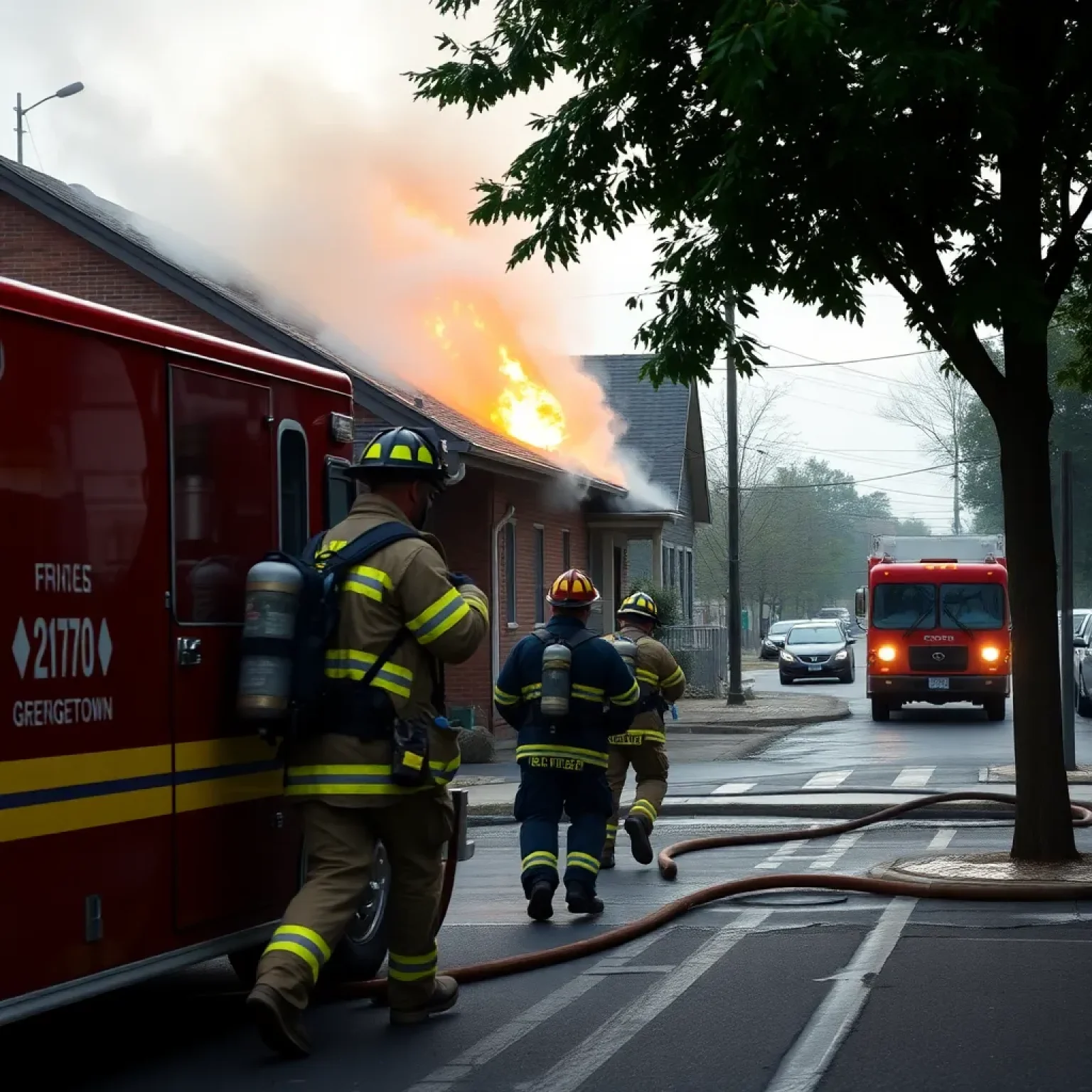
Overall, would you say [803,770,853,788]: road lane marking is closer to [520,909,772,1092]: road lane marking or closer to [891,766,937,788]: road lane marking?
[891,766,937,788]: road lane marking

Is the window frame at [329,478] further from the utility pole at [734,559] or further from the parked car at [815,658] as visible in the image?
the parked car at [815,658]

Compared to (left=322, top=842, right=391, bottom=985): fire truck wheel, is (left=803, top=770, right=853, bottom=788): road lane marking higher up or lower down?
lower down

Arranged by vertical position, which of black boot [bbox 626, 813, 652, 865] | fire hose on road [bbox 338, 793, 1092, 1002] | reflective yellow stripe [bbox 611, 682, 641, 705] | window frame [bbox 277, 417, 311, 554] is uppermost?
window frame [bbox 277, 417, 311, 554]

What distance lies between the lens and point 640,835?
1138 cm

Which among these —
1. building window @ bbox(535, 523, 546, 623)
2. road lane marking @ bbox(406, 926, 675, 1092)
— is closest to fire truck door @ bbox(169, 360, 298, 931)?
road lane marking @ bbox(406, 926, 675, 1092)

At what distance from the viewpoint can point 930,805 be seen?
1488cm

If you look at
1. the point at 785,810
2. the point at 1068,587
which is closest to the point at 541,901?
the point at 785,810

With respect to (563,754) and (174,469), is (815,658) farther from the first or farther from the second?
(174,469)

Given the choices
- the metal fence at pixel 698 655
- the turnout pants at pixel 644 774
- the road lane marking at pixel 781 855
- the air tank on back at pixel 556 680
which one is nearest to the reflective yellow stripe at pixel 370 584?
the air tank on back at pixel 556 680

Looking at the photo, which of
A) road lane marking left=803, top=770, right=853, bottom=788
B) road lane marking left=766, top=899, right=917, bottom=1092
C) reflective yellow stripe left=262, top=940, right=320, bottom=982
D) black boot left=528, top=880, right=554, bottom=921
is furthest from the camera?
road lane marking left=803, top=770, right=853, bottom=788

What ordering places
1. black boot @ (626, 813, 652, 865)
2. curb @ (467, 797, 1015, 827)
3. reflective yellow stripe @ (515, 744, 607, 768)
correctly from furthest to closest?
curb @ (467, 797, 1015, 827)
black boot @ (626, 813, 652, 865)
reflective yellow stripe @ (515, 744, 607, 768)

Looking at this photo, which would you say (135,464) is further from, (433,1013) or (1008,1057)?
(1008,1057)

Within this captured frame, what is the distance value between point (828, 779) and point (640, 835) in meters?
7.32

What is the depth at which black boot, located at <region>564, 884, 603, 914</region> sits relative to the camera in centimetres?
950
